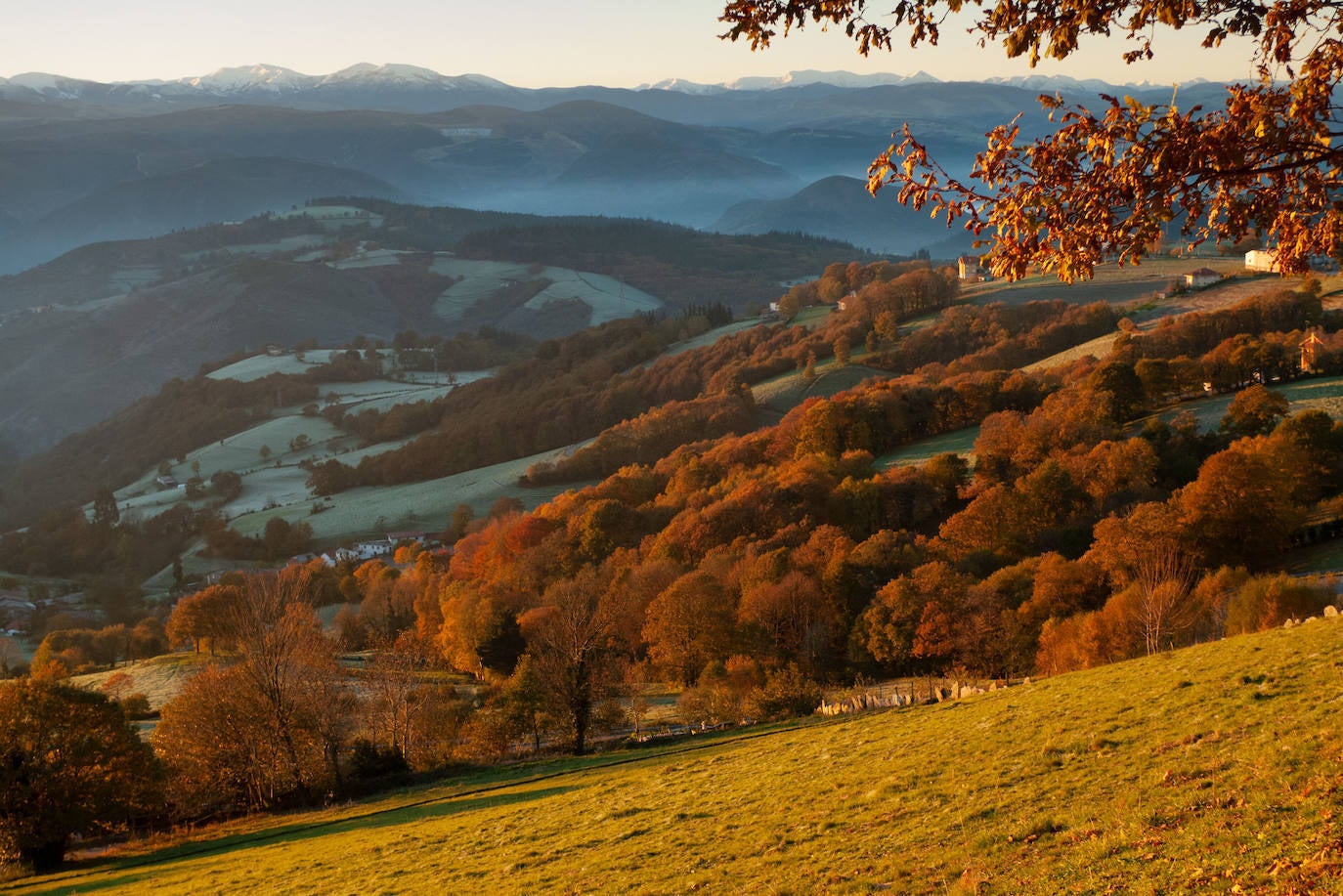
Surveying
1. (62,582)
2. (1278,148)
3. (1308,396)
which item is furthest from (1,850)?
(62,582)

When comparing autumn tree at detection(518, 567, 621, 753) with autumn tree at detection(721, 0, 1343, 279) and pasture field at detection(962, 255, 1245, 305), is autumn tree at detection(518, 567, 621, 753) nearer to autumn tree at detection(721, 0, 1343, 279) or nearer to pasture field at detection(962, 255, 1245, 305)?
autumn tree at detection(721, 0, 1343, 279)

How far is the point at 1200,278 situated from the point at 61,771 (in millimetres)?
153692

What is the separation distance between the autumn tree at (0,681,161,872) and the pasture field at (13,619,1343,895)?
7.48 ft

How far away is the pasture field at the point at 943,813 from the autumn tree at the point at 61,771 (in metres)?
2.28

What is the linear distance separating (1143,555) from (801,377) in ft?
350

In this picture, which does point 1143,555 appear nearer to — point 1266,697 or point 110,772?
point 1266,697

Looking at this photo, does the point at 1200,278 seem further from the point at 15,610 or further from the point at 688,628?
the point at 15,610

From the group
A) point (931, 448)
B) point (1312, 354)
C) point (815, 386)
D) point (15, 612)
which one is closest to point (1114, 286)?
point (815, 386)

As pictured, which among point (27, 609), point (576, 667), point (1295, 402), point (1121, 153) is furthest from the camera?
point (27, 609)

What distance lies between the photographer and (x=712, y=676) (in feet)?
181

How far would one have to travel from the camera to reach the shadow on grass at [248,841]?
30.5 metres

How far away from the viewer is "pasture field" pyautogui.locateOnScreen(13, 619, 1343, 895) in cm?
1276

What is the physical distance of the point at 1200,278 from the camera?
150375 mm

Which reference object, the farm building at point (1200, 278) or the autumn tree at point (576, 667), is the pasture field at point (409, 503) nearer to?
the autumn tree at point (576, 667)
